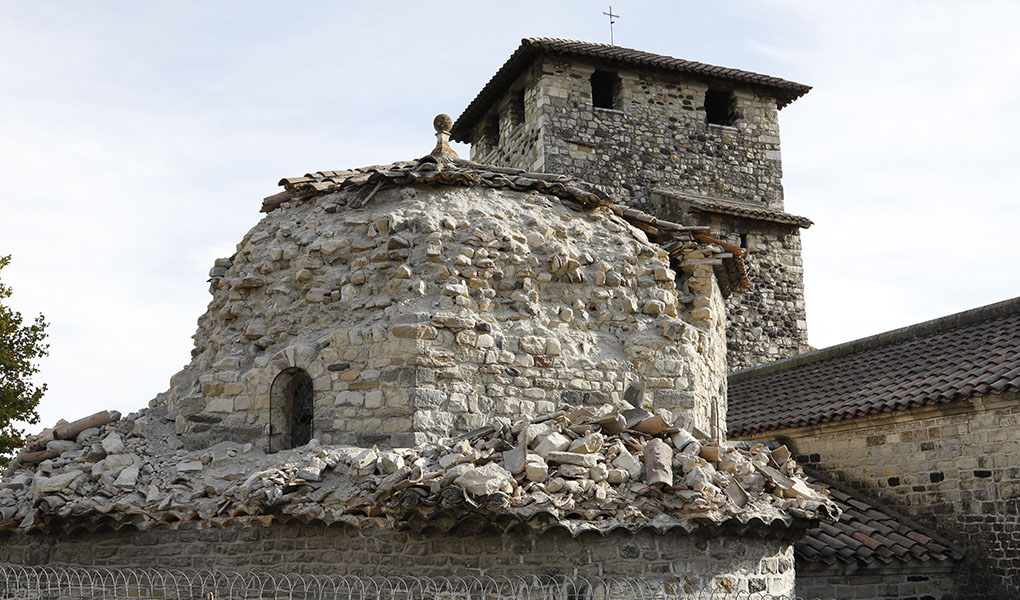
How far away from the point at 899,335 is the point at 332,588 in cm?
1090

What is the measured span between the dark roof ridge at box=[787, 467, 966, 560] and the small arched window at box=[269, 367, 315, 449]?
618 cm

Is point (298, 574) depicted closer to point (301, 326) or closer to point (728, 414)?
point (301, 326)

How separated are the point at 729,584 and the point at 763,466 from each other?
1.28 metres

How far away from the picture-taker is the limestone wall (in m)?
8.68

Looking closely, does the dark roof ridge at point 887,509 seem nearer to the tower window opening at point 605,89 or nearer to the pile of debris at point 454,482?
the pile of debris at point 454,482

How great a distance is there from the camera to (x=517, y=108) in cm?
1992

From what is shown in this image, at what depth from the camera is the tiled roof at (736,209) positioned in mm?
18578

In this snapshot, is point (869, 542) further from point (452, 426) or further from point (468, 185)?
point (468, 185)

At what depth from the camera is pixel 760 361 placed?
742 inches

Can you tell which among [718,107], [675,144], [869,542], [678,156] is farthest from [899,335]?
[718,107]

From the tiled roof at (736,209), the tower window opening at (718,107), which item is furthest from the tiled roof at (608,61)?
the tiled roof at (736,209)

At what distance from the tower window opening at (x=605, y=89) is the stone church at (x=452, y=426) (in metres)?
8.98

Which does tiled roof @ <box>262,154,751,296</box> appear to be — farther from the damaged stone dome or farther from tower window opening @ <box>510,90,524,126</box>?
tower window opening @ <box>510,90,524,126</box>

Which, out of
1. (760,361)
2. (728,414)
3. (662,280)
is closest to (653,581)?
(662,280)
